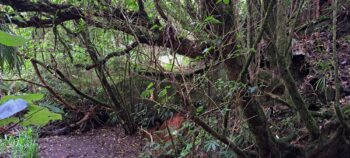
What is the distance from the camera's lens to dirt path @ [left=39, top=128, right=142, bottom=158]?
4.54m

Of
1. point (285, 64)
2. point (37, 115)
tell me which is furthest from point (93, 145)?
point (37, 115)

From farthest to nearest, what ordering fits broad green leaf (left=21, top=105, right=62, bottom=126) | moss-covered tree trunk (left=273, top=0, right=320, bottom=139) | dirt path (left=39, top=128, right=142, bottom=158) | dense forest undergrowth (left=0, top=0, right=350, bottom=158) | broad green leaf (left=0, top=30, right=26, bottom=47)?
dirt path (left=39, top=128, right=142, bottom=158) < dense forest undergrowth (left=0, top=0, right=350, bottom=158) < moss-covered tree trunk (left=273, top=0, right=320, bottom=139) < broad green leaf (left=21, top=105, right=62, bottom=126) < broad green leaf (left=0, top=30, right=26, bottom=47)

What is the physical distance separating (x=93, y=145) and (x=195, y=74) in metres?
2.37

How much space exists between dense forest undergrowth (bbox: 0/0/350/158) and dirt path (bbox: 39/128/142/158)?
0.07 feet

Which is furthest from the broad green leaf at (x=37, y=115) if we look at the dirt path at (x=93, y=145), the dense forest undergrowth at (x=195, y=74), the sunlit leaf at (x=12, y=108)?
the dirt path at (x=93, y=145)

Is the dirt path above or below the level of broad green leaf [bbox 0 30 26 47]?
below

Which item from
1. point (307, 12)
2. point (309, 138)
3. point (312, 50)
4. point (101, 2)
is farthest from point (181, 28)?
point (307, 12)

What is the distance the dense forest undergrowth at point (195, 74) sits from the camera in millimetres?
2592

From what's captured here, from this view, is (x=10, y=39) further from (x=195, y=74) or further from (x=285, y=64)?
(x=195, y=74)

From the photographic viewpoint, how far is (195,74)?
324 cm

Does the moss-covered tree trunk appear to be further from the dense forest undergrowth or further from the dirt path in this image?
the dirt path

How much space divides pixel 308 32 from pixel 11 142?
415cm

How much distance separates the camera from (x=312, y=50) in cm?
391

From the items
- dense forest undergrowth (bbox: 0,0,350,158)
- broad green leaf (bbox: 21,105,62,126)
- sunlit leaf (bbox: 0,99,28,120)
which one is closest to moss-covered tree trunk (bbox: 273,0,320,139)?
dense forest undergrowth (bbox: 0,0,350,158)
